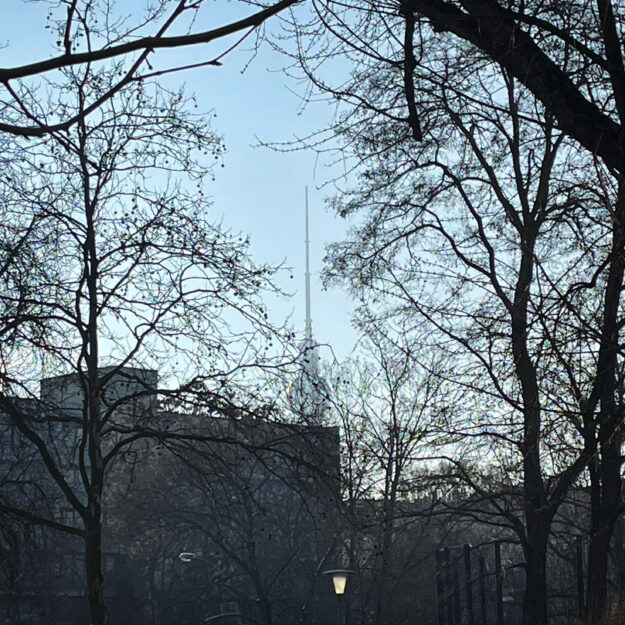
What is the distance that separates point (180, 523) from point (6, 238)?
84.1ft

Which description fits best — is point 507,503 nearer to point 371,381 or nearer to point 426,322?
point 426,322

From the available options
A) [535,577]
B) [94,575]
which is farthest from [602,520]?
[94,575]

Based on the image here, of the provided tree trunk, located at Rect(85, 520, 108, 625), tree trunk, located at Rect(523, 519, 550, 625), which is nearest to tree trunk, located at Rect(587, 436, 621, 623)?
tree trunk, located at Rect(523, 519, 550, 625)

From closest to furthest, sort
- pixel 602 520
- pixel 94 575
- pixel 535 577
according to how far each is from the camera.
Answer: pixel 602 520 < pixel 94 575 < pixel 535 577

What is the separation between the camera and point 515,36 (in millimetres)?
5977

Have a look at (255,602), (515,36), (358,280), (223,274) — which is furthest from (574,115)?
(255,602)

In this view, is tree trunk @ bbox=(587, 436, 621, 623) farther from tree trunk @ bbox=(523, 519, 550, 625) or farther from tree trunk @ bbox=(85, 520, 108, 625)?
tree trunk @ bbox=(85, 520, 108, 625)

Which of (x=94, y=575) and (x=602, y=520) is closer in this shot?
(x=602, y=520)

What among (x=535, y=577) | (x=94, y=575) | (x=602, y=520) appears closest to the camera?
(x=602, y=520)

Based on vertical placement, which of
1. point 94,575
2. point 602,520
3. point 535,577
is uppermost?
point 602,520

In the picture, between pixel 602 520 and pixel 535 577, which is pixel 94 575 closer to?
pixel 602 520

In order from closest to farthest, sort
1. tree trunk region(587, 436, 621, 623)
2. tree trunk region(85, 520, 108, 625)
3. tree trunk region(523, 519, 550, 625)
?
1. tree trunk region(587, 436, 621, 623)
2. tree trunk region(85, 520, 108, 625)
3. tree trunk region(523, 519, 550, 625)

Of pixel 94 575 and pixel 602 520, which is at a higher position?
pixel 602 520

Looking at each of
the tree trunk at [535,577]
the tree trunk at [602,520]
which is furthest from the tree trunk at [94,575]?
the tree trunk at [535,577]
